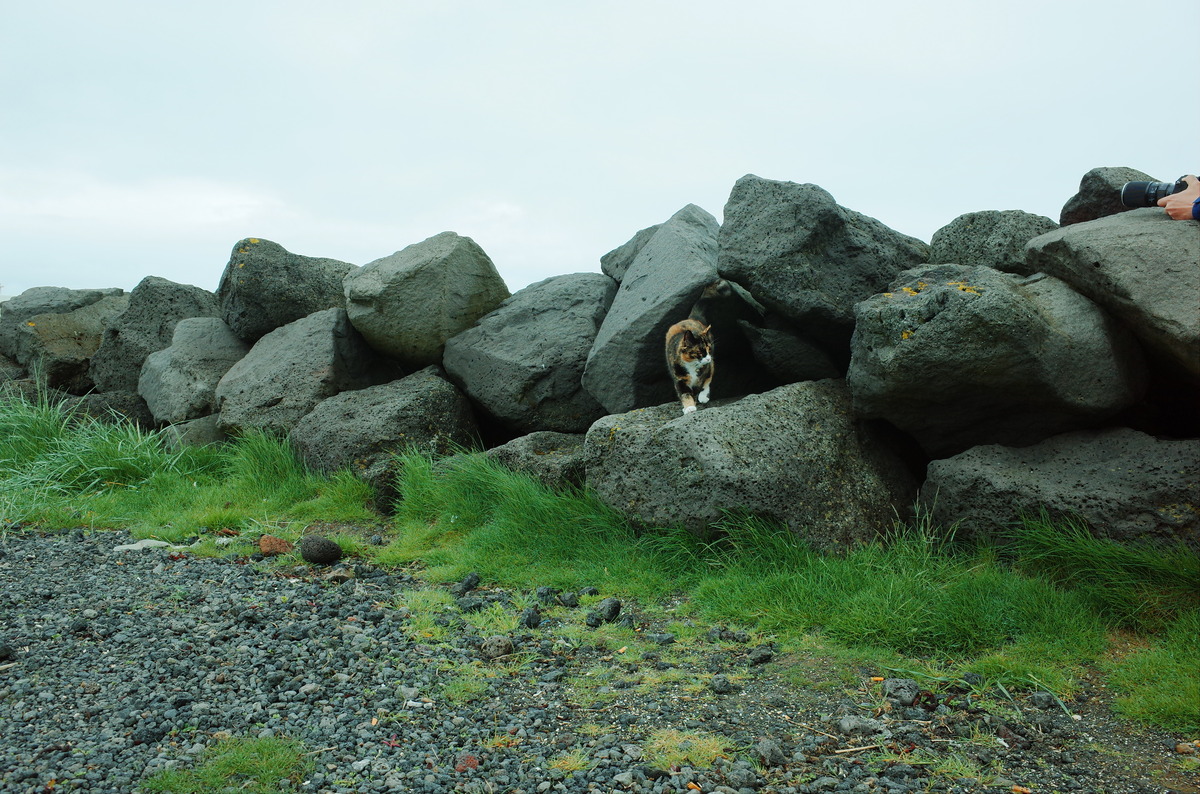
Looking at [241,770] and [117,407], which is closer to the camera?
[241,770]

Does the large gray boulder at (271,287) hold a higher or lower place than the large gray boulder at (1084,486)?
higher

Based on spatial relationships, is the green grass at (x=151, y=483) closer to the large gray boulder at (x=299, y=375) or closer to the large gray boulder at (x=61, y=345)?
the large gray boulder at (x=299, y=375)

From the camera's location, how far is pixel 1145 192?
5.54 m

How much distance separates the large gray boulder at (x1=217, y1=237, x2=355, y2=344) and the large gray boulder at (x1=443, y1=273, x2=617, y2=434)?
2.07 meters

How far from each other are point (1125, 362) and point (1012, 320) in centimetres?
83

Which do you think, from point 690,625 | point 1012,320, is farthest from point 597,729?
point 1012,320

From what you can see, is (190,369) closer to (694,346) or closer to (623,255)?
(623,255)

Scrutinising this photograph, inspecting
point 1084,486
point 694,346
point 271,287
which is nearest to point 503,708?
point 694,346

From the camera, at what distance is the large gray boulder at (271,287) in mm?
9836

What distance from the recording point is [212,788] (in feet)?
10.9

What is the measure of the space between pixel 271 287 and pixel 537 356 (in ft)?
12.0

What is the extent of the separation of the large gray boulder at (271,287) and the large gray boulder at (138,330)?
1.53 meters

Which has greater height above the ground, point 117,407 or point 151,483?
point 117,407

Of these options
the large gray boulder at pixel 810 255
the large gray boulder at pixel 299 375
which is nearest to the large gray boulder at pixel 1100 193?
the large gray boulder at pixel 810 255
